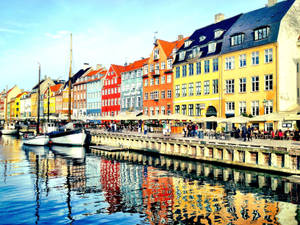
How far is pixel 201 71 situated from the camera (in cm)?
4838

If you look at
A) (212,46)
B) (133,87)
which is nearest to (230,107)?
(212,46)

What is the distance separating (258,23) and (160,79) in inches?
871

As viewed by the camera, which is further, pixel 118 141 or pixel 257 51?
pixel 118 141

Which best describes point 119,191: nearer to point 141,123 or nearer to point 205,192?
point 205,192

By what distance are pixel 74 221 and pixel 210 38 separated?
40.9 meters

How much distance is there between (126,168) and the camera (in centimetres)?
2855

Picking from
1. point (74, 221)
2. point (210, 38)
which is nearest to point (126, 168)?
point (74, 221)

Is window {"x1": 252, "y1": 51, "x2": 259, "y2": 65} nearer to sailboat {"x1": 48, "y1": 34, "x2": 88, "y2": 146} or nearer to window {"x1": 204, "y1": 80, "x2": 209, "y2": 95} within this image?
window {"x1": 204, "y1": 80, "x2": 209, "y2": 95}

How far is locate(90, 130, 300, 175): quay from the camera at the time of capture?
2308 cm

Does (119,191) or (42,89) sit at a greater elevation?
(42,89)

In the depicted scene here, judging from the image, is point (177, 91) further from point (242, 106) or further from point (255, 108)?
point (255, 108)

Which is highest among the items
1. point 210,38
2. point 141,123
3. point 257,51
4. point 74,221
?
point 210,38

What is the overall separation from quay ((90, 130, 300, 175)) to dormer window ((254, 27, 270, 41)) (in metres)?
16.1

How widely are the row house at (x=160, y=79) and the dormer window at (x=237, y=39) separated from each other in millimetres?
14215
